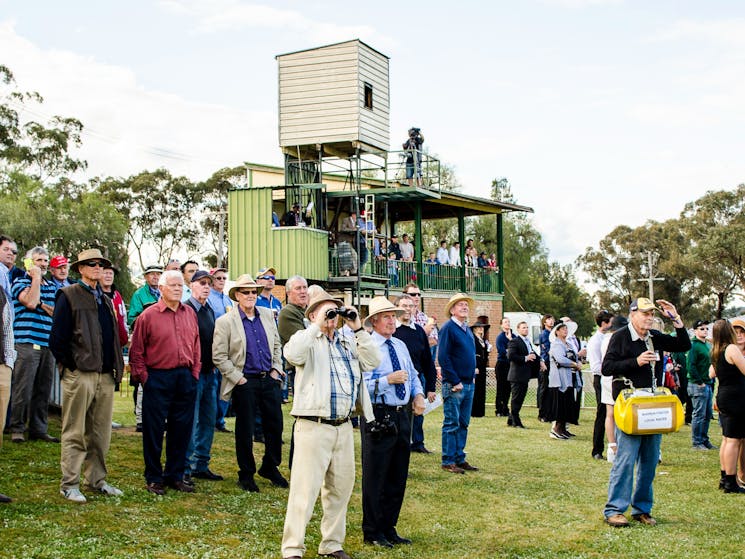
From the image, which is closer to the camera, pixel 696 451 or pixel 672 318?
pixel 672 318

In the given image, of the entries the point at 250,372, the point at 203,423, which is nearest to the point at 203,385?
the point at 203,423

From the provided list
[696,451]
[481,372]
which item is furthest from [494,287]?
[696,451]

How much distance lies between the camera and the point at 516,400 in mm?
16109

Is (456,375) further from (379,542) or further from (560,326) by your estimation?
(560,326)

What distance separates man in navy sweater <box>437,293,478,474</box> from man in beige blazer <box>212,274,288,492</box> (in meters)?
2.28

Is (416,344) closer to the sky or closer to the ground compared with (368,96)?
closer to the ground

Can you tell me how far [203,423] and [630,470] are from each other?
14.5 ft

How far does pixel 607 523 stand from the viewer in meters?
8.09

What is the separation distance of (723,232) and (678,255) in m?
5.63

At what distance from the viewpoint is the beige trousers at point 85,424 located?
7.69 meters

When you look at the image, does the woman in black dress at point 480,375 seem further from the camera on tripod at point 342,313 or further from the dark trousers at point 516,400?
the camera on tripod at point 342,313

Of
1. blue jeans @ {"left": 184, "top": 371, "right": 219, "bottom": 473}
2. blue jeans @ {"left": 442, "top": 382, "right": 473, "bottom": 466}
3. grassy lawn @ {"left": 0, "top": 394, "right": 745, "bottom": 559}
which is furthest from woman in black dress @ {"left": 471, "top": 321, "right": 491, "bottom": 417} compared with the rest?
blue jeans @ {"left": 184, "top": 371, "right": 219, "bottom": 473}

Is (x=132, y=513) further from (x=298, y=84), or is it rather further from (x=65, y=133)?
(x=65, y=133)

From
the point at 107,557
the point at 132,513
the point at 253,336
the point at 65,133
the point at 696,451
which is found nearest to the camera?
the point at 107,557
